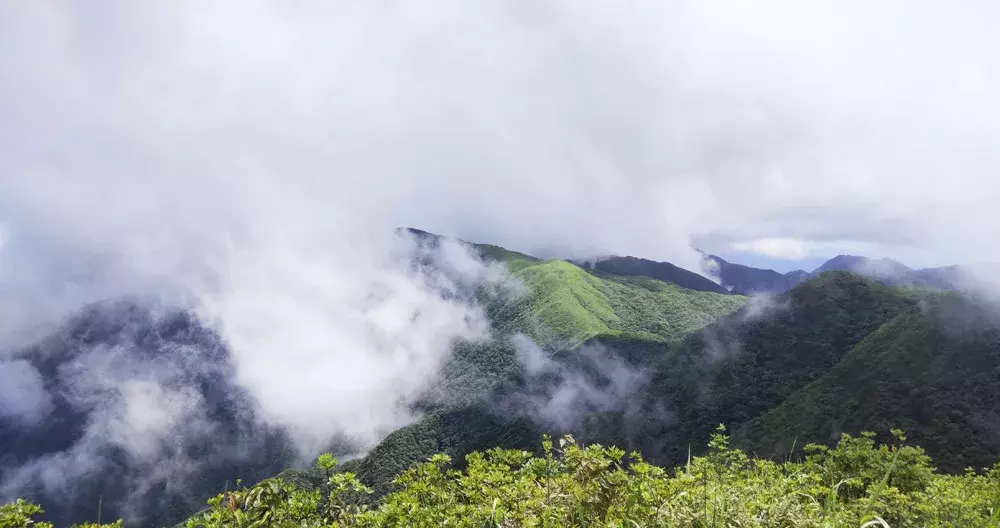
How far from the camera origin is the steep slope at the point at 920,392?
88688 millimetres

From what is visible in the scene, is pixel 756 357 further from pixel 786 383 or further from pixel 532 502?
pixel 532 502

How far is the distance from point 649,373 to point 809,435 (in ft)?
290

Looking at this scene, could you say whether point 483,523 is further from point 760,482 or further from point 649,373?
point 649,373

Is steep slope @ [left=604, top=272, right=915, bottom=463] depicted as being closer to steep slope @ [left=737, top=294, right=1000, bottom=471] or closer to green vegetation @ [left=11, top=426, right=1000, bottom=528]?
steep slope @ [left=737, top=294, right=1000, bottom=471]

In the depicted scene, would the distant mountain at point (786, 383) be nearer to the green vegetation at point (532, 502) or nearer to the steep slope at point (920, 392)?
the steep slope at point (920, 392)

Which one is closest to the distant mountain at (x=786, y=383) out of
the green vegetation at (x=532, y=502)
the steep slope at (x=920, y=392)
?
the steep slope at (x=920, y=392)

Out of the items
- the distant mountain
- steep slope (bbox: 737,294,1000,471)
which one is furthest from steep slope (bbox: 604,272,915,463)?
steep slope (bbox: 737,294,1000,471)

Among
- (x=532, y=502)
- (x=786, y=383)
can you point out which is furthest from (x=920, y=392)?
(x=532, y=502)

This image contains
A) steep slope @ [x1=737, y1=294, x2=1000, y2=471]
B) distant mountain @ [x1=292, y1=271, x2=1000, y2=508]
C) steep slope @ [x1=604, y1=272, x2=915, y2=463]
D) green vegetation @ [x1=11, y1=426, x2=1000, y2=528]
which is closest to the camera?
green vegetation @ [x1=11, y1=426, x2=1000, y2=528]

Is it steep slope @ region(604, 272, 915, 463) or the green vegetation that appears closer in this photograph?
the green vegetation

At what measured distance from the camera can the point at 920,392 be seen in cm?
10256

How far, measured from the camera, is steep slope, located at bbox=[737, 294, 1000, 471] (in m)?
88.7

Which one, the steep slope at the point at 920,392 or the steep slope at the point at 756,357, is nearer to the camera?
the steep slope at the point at 920,392

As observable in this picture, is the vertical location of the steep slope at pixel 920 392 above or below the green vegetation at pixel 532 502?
below
